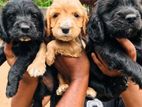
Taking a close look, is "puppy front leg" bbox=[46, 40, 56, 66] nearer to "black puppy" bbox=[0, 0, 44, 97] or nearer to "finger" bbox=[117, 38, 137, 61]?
"black puppy" bbox=[0, 0, 44, 97]

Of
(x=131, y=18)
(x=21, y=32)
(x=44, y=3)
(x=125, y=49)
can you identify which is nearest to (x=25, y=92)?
(x=21, y=32)

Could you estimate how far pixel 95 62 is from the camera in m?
2.52

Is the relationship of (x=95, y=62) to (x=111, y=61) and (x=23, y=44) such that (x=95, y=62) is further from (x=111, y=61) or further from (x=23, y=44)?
(x=23, y=44)

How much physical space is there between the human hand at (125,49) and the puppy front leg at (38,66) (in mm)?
276

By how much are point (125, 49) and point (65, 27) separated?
37cm

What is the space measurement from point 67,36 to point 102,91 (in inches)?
15.6

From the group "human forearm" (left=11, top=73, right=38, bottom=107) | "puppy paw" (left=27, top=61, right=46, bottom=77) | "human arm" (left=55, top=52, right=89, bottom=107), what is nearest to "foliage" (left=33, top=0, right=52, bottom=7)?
"human forearm" (left=11, top=73, right=38, bottom=107)

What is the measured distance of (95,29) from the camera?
2.38 m

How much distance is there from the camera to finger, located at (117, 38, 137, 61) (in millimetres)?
2410

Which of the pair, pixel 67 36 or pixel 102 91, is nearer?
pixel 67 36

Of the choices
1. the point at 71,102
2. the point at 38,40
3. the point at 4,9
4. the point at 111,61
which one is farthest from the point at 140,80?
the point at 4,9

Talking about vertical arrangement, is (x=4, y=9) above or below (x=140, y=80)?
above

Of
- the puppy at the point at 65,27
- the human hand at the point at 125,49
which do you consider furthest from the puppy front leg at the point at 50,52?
the human hand at the point at 125,49

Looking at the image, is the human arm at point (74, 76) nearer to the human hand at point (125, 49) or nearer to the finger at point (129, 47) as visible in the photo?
the human hand at point (125, 49)
